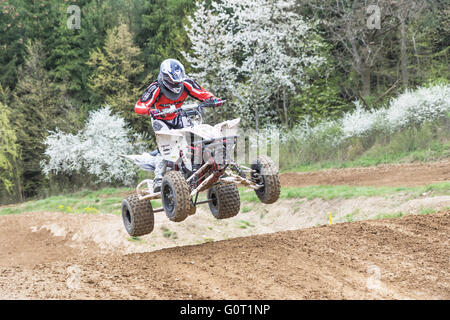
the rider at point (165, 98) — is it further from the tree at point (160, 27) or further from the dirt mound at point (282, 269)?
the tree at point (160, 27)

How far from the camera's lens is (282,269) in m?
7.50

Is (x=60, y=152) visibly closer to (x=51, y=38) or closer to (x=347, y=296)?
(x=51, y=38)

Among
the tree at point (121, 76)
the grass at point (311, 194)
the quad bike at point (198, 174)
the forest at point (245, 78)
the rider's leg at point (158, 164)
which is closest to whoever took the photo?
the quad bike at point (198, 174)

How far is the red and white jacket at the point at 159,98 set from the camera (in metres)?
9.69

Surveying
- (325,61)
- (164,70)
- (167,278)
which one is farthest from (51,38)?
(167,278)

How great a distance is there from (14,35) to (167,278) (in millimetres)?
43559

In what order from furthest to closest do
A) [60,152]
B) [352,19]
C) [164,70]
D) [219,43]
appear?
1. [60,152]
2. [219,43]
3. [352,19]
4. [164,70]

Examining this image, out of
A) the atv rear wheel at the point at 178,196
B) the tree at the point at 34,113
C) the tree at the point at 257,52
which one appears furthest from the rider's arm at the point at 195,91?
the tree at the point at 34,113

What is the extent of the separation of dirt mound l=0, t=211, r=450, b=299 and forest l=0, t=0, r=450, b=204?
14.5m

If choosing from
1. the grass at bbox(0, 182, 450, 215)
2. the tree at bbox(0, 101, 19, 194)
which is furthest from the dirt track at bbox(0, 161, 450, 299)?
the tree at bbox(0, 101, 19, 194)

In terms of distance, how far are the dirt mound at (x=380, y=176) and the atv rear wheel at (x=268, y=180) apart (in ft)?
27.2

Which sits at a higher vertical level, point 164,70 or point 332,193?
point 164,70

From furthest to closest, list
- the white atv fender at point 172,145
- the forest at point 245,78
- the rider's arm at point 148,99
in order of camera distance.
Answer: the forest at point 245,78 → the rider's arm at point 148,99 → the white atv fender at point 172,145

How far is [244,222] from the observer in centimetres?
1670
